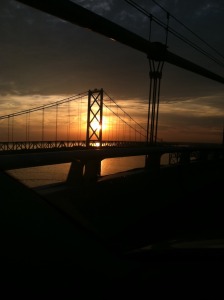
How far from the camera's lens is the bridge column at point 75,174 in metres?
4.19

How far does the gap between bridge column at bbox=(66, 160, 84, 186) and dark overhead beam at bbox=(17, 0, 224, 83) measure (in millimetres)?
5168

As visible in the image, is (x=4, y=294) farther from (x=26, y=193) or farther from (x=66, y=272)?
(x=26, y=193)

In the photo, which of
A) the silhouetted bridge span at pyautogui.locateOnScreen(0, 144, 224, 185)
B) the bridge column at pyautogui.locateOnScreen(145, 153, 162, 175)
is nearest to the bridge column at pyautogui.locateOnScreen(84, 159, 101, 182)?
the silhouetted bridge span at pyautogui.locateOnScreen(0, 144, 224, 185)

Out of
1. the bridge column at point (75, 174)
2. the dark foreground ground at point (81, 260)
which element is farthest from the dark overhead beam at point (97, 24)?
the dark foreground ground at point (81, 260)

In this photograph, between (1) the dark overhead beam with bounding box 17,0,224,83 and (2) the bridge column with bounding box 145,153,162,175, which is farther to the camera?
(1) the dark overhead beam with bounding box 17,0,224,83

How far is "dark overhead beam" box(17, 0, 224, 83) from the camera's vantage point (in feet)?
28.9

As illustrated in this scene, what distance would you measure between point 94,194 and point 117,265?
255cm

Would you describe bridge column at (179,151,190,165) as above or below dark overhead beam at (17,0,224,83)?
below

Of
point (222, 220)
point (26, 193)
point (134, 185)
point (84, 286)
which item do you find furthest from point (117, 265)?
point (222, 220)

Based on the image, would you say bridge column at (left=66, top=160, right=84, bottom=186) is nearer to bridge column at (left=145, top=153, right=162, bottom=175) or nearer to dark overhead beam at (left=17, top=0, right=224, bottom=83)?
bridge column at (left=145, top=153, right=162, bottom=175)

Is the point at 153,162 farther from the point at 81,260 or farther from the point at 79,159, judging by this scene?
the point at 81,260

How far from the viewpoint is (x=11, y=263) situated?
145cm

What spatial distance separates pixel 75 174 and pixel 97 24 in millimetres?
7446

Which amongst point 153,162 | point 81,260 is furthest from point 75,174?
point 153,162
